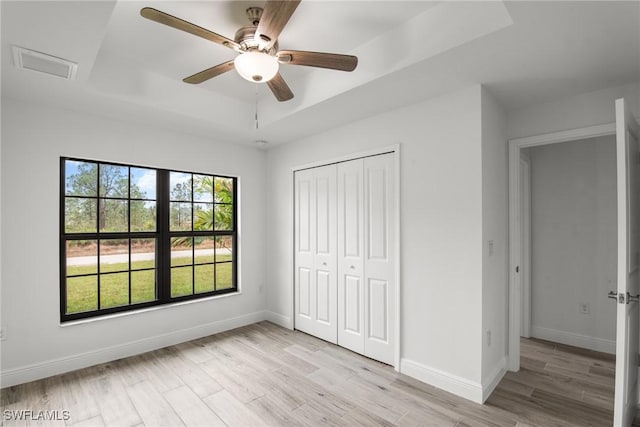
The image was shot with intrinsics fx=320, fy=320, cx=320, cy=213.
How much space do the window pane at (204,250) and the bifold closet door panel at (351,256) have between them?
1729mm

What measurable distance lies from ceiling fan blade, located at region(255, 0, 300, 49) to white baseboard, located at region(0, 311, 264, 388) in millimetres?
3254

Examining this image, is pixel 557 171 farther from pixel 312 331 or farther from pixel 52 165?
pixel 52 165

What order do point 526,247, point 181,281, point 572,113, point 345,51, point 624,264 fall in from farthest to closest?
1. point 181,281
2. point 526,247
3. point 572,113
4. point 345,51
5. point 624,264

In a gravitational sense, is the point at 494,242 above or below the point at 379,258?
above

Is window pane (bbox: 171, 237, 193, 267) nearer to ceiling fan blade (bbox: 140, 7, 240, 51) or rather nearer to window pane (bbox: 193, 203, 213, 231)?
window pane (bbox: 193, 203, 213, 231)

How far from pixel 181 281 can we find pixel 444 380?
120 inches

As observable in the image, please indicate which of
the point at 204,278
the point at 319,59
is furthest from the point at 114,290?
the point at 319,59

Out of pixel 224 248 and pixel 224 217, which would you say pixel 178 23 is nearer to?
pixel 224 217

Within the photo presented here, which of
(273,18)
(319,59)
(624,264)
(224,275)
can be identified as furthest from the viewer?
(224,275)

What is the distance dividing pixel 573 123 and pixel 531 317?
237cm

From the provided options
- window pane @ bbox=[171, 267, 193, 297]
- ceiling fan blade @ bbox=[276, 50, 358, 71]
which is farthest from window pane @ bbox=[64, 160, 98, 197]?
ceiling fan blade @ bbox=[276, 50, 358, 71]

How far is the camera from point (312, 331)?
3.93 m

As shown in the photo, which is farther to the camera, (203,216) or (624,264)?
(203,216)

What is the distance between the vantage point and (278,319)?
4383mm
